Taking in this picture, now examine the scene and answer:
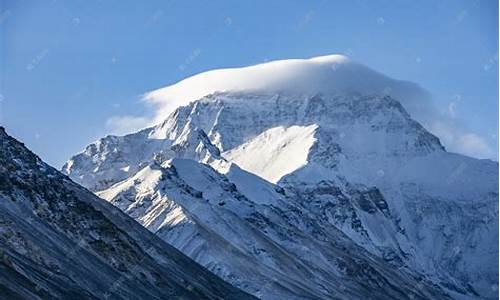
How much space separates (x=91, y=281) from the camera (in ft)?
481

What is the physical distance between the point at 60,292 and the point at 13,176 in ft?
180

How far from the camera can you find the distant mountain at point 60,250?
398 feet

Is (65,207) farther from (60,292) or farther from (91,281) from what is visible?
(60,292)

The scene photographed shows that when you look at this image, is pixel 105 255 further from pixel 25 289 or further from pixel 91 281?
pixel 25 289

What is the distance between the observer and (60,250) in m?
151

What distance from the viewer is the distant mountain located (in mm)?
121438

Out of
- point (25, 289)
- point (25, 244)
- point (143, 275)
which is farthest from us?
point (143, 275)

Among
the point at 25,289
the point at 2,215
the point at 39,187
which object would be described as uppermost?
the point at 39,187

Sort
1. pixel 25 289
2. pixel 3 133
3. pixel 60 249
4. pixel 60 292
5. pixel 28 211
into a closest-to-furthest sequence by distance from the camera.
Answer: pixel 25 289, pixel 60 292, pixel 60 249, pixel 28 211, pixel 3 133

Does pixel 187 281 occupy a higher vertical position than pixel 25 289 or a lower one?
higher

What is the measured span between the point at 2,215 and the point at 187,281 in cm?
5682

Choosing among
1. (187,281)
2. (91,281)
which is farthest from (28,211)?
(187,281)

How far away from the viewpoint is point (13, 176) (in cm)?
17112

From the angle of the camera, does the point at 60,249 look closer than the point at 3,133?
Yes
